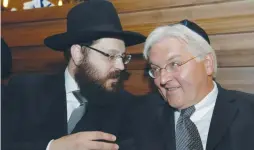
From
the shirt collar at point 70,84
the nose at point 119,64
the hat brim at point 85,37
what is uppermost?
the hat brim at point 85,37

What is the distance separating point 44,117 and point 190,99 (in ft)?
2.30

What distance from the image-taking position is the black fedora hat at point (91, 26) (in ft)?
5.52

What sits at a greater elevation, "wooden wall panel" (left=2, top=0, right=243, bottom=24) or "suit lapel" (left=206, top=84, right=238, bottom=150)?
"wooden wall panel" (left=2, top=0, right=243, bottom=24)

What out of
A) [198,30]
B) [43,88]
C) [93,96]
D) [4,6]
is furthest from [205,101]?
[4,6]

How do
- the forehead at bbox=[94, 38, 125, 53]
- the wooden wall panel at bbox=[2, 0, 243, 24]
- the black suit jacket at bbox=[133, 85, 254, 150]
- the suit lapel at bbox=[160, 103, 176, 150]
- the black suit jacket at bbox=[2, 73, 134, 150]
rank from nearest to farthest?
the black suit jacket at bbox=[133, 85, 254, 150] < the suit lapel at bbox=[160, 103, 176, 150] < the black suit jacket at bbox=[2, 73, 134, 150] < the forehead at bbox=[94, 38, 125, 53] < the wooden wall panel at bbox=[2, 0, 243, 24]

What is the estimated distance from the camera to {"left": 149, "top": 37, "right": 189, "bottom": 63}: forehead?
4.87ft

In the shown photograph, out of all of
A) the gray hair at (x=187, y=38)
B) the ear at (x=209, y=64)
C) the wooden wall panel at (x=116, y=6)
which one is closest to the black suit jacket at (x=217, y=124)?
the ear at (x=209, y=64)

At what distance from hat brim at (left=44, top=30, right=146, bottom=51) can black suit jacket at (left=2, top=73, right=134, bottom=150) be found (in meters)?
0.18

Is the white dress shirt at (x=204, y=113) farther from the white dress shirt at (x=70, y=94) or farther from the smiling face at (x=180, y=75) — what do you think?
the white dress shirt at (x=70, y=94)

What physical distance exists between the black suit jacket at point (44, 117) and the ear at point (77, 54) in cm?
12

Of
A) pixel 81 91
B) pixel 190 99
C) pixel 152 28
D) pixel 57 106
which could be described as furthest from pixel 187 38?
pixel 57 106

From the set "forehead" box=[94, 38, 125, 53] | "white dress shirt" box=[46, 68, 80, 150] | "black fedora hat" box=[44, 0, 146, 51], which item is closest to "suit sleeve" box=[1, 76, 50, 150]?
"white dress shirt" box=[46, 68, 80, 150]

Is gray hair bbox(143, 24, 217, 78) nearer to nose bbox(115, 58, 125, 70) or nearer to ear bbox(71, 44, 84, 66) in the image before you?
nose bbox(115, 58, 125, 70)

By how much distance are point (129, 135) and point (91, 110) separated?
0.22m
